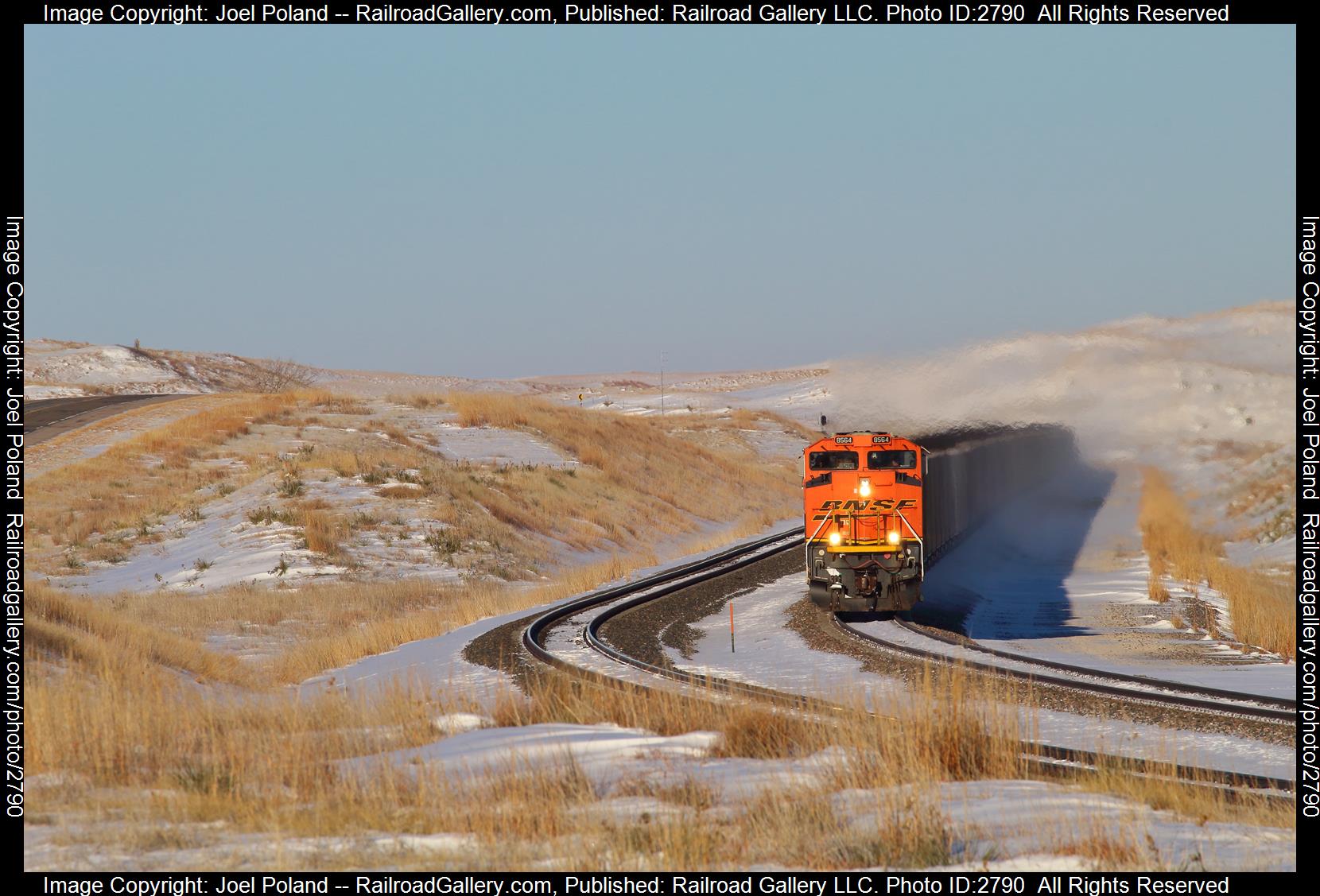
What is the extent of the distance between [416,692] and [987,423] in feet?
119

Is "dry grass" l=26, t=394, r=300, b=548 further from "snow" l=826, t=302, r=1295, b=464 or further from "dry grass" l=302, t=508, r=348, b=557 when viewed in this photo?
"snow" l=826, t=302, r=1295, b=464

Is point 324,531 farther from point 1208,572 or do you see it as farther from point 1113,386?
point 1113,386

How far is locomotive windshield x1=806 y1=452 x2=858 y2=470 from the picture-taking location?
22688mm

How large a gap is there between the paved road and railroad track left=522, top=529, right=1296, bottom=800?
37.9 meters

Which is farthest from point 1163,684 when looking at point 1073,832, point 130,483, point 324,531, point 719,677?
point 130,483

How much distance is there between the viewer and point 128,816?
8062mm

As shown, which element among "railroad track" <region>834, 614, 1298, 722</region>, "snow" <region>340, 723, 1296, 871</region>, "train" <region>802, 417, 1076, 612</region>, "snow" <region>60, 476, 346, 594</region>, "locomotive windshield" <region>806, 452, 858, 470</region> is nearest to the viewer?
"snow" <region>340, 723, 1296, 871</region>

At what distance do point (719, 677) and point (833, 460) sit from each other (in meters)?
7.41

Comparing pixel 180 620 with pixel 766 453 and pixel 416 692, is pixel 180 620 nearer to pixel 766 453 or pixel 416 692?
pixel 416 692

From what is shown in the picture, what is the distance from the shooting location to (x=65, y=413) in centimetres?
6462

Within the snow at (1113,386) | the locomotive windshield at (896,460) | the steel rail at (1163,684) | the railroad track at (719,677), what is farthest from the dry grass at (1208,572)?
the railroad track at (719,677)

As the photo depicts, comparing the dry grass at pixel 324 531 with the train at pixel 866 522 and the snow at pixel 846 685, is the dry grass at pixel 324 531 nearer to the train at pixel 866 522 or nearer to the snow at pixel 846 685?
the snow at pixel 846 685

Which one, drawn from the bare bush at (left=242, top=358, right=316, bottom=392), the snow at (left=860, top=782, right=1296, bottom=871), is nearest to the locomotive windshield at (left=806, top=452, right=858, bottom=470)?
the snow at (left=860, top=782, right=1296, bottom=871)

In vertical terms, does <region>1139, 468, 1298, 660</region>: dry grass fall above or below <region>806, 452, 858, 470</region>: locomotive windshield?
below
